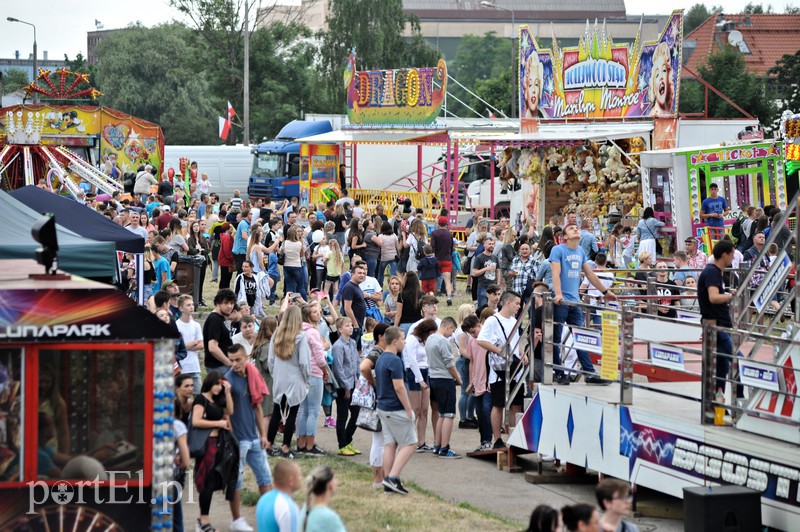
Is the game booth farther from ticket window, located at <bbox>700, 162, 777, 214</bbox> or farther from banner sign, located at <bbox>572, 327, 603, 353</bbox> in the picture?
ticket window, located at <bbox>700, 162, 777, 214</bbox>

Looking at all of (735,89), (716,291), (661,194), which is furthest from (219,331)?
(735,89)

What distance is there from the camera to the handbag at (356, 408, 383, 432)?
11.1m

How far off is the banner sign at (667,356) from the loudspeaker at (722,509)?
1.58 metres

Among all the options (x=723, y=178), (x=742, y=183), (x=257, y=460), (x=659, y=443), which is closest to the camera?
(x=257, y=460)

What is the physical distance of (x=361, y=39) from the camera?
72.1m

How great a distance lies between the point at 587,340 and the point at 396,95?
78.7 feet

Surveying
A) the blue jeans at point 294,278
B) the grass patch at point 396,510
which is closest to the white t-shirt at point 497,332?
the grass patch at point 396,510

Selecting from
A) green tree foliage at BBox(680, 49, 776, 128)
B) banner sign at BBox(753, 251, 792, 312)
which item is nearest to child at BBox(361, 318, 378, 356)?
→ banner sign at BBox(753, 251, 792, 312)

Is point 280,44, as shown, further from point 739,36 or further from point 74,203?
point 74,203

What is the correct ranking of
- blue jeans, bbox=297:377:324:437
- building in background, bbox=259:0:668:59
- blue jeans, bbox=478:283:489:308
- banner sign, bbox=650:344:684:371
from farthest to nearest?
building in background, bbox=259:0:668:59
blue jeans, bbox=478:283:489:308
blue jeans, bbox=297:377:324:437
banner sign, bbox=650:344:684:371

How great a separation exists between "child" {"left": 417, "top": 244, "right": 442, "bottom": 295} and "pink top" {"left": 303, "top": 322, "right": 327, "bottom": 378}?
8.22 meters

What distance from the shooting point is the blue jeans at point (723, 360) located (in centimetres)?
990

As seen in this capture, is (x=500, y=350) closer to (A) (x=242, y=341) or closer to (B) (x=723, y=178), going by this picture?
(A) (x=242, y=341)

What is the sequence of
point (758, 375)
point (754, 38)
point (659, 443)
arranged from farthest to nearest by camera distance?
point (754, 38) < point (659, 443) < point (758, 375)
